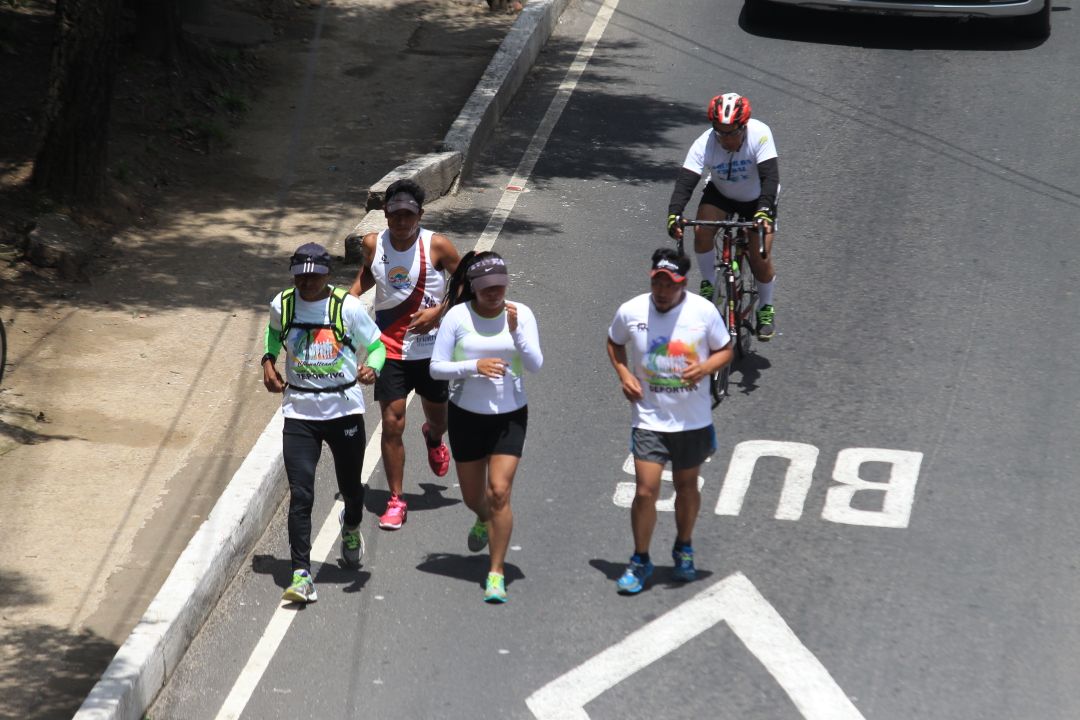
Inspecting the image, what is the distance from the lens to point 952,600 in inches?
303

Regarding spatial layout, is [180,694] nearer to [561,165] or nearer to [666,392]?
[666,392]

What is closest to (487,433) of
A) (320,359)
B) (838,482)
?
(320,359)

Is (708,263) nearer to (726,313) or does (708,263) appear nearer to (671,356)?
(726,313)

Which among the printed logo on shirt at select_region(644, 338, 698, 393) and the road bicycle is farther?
the road bicycle

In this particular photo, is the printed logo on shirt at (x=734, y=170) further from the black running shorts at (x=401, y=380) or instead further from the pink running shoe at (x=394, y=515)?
the pink running shoe at (x=394, y=515)

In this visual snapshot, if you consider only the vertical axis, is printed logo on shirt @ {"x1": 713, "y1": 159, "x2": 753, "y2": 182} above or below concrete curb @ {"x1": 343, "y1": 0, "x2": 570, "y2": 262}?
above

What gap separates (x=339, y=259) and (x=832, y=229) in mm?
4040

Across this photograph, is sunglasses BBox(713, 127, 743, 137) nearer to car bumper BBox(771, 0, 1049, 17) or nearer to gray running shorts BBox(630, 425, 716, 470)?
gray running shorts BBox(630, 425, 716, 470)

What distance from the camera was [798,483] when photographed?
8.89 metres

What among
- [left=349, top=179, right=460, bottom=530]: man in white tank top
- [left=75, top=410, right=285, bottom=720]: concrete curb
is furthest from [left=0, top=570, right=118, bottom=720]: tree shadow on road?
[left=349, top=179, right=460, bottom=530]: man in white tank top

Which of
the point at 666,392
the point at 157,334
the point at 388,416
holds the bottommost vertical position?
the point at 157,334

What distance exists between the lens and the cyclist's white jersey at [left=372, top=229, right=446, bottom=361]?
8609 mm

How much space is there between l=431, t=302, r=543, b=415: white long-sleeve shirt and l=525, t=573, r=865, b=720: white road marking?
1350 mm

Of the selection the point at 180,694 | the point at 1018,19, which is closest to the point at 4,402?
the point at 180,694
